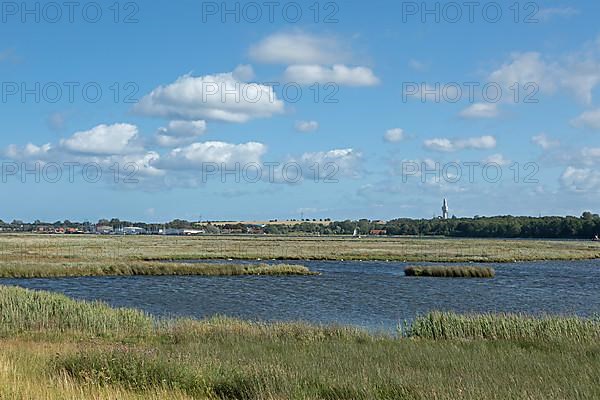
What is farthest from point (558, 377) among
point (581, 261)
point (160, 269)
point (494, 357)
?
point (581, 261)

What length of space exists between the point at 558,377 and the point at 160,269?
141ft

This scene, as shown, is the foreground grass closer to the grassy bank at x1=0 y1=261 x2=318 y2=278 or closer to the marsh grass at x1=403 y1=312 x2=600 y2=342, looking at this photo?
the marsh grass at x1=403 y1=312 x2=600 y2=342

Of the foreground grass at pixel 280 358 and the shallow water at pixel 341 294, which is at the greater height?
the foreground grass at pixel 280 358

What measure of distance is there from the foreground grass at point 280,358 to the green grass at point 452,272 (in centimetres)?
3343

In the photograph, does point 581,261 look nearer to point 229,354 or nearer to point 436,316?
point 436,316

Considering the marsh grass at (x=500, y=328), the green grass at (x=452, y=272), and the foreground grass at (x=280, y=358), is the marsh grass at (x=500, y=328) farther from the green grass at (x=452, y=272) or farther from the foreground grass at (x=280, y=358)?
the green grass at (x=452, y=272)

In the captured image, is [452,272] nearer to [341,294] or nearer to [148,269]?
[341,294]

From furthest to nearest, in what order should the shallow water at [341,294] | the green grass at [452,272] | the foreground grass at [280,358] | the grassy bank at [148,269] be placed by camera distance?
the green grass at [452,272] < the grassy bank at [148,269] < the shallow water at [341,294] < the foreground grass at [280,358]

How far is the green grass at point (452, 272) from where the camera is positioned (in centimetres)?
5388

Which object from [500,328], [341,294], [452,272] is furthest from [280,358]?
[452,272]

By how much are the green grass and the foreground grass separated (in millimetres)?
33432

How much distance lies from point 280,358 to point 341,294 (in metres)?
24.3

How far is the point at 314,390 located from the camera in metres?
10.6

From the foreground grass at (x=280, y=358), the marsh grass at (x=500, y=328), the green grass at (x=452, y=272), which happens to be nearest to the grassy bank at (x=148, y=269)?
the green grass at (x=452, y=272)
